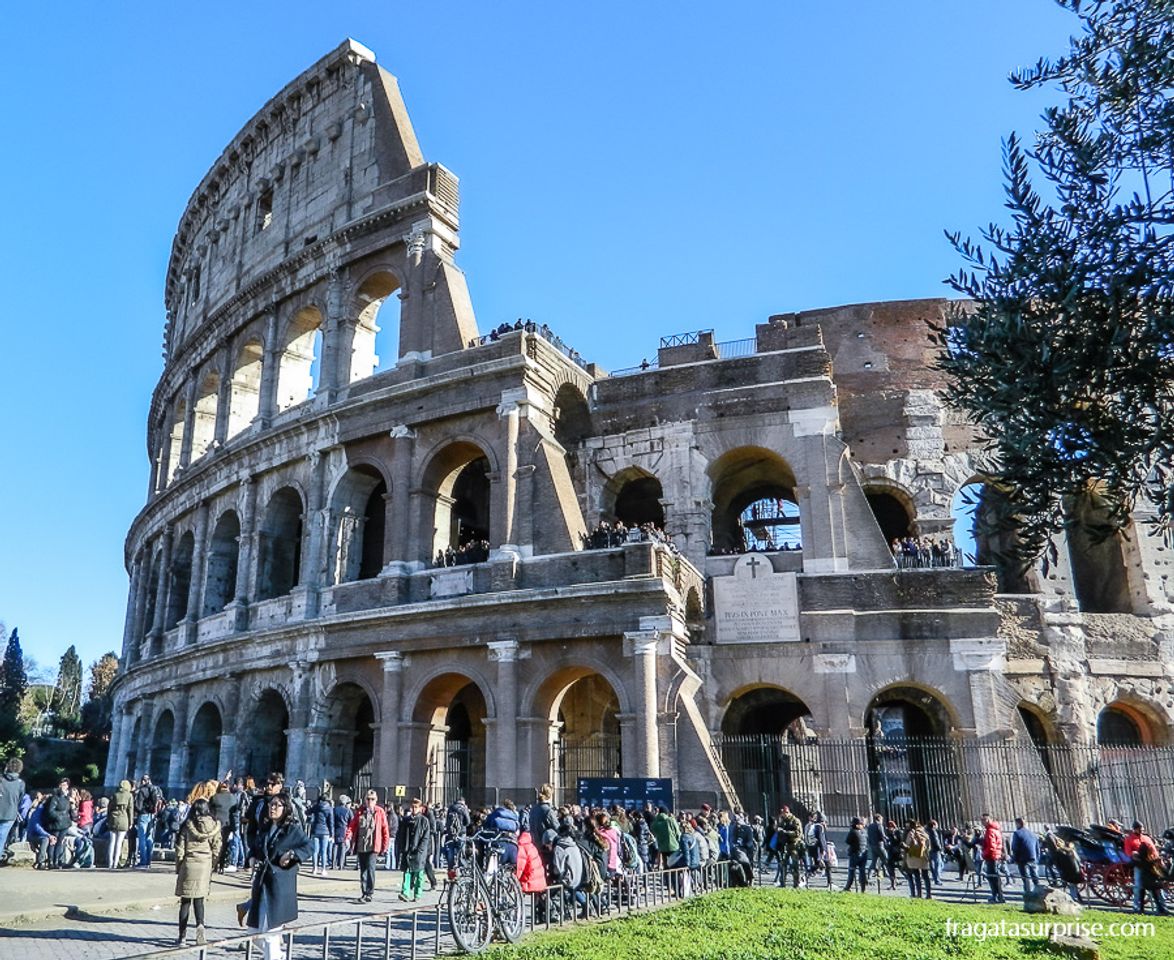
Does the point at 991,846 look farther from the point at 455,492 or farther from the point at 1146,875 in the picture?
the point at 455,492

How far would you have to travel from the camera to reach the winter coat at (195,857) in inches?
314

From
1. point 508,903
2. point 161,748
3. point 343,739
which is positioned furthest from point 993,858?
point 161,748

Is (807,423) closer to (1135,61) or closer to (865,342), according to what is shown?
(865,342)

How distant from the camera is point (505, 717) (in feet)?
58.1

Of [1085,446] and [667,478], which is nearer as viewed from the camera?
[1085,446]

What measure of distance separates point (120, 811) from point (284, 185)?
Result: 18.3m

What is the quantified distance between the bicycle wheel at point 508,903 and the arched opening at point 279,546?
51.3 feet

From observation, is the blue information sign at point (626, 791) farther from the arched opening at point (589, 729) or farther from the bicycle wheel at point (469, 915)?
the bicycle wheel at point (469, 915)

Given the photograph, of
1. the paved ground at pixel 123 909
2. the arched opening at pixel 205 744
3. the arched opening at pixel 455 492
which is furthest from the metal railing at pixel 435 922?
the arched opening at pixel 205 744

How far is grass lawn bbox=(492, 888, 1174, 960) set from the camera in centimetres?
751

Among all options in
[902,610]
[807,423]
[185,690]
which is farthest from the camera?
[185,690]

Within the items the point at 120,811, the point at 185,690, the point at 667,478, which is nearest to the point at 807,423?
the point at 667,478

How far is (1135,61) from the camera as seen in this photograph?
7.18m

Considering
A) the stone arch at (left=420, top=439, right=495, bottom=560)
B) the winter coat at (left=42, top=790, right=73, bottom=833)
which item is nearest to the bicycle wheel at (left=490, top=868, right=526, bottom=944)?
the winter coat at (left=42, top=790, right=73, bottom=833)
